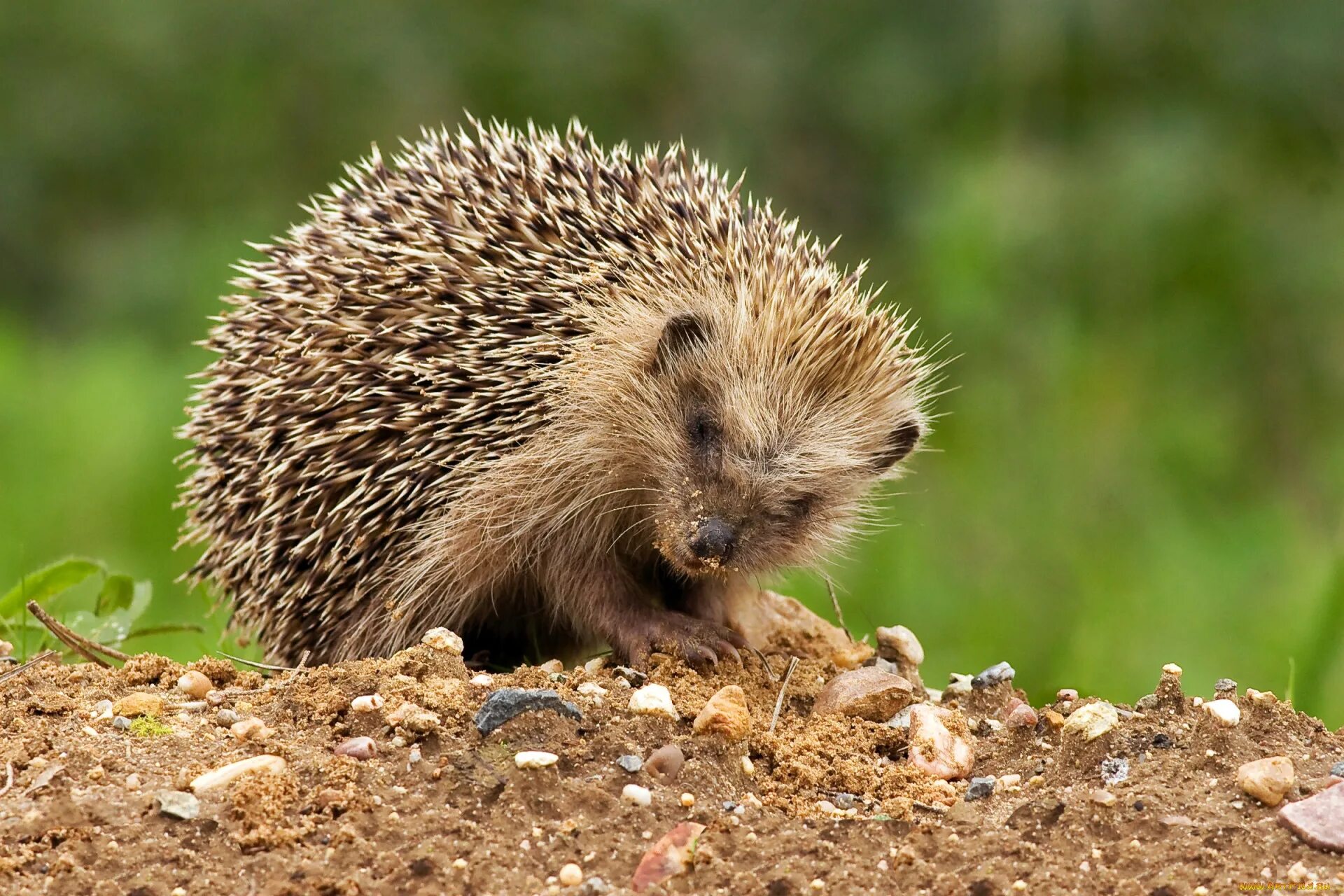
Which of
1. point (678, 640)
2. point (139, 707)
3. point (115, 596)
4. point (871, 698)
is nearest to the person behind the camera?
point (139, 707)

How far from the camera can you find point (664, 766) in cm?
363

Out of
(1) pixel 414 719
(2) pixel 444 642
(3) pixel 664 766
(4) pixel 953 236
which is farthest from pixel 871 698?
(4) pixel 953 236

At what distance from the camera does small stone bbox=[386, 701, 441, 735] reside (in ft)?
11.9

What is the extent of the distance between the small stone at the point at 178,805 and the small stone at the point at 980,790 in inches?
68.4

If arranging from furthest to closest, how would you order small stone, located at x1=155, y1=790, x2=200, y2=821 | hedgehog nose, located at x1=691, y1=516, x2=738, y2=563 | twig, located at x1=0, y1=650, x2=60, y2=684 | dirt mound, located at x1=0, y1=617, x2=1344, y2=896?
hedgehog nose, located at x1=691, y1=516, x2=738, y2=563 → twig, located at x1=0, y1=650, x2=60, y2=684 → small stone, located at x1=155, y1=790, x2=200, y2=821 → dirt mound, located at x1=0, y1=617, x2=1344, y2=896

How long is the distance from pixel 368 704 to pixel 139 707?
1.97 ft

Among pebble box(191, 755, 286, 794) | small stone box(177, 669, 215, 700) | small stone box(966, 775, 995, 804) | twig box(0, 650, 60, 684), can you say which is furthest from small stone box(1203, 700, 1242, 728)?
twig box(0, 650, 60, 684)

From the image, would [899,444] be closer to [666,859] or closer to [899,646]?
[899,646]

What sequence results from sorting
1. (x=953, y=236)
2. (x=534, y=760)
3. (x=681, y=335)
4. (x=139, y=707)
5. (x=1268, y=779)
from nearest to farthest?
(x=1268, y=779)
(x=534, y=760)
(x=139, y=707)
(x=681, y=335)
(x=953, y=236)

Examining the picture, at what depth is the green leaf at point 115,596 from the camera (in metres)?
5.20

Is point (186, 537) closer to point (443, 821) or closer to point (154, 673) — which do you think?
point (154, 673)

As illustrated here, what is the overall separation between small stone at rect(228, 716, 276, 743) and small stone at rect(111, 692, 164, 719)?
0.79ft

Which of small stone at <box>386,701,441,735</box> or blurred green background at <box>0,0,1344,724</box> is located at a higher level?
blurred green background at <box>0,0,1344,724</box>

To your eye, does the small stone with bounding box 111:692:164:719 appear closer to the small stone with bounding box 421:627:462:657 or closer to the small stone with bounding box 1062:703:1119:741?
the small stone with bounding box 421:627:462:657
